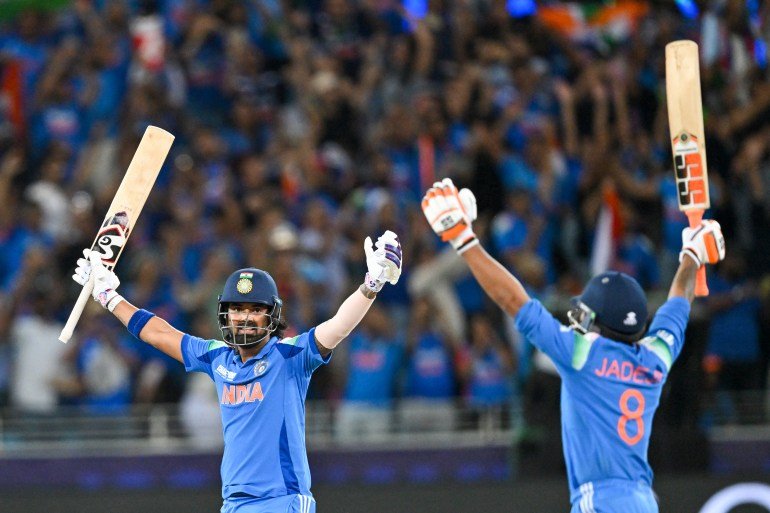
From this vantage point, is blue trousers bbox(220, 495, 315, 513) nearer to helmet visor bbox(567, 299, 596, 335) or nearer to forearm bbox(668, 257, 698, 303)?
helmet visor bbox(567, 299, 596, 335)

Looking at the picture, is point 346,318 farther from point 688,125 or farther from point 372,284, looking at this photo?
point 688,125

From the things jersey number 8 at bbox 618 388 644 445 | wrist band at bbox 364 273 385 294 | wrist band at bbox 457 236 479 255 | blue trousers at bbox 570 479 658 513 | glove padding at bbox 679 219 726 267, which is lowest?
blue trousers at bbox 570 479 658 513

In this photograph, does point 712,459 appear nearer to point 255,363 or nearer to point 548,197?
point 548,197

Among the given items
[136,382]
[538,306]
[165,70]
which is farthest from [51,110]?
[538,306]

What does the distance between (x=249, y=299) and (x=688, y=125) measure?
2.98m

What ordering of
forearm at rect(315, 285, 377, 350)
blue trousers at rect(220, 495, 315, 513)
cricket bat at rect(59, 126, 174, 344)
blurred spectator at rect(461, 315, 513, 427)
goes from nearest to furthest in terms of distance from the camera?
1. blue trousers at rect(220, 495, 315, 513)
2. forearm at rect(315, 285, 377, 350)
3. cricket bat at rect(59, 126, 174, 344)
4. blurred spectator at rect(461, 315, 513, 427)

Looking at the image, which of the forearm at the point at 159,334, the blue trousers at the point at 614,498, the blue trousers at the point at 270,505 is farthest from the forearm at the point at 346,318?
the blue trousers at the point at 614,498

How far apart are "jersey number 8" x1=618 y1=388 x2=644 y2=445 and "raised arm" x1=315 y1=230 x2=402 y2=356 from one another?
56.8 inches

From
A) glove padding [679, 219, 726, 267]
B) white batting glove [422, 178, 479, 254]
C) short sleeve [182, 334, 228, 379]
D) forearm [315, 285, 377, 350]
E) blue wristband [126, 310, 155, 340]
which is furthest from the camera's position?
blue wristband [126, 310, 155, 340]

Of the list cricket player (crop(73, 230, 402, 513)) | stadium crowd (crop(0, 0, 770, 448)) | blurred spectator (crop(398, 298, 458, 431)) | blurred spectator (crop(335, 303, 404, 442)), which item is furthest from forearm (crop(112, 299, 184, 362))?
blurred spectator (crop(398, 298, 458, 431))

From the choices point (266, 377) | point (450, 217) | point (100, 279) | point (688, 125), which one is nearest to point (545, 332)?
point (450, 217)

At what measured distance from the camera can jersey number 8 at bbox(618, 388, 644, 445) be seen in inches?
310

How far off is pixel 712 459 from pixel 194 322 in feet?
15.7

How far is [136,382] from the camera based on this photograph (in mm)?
13062
